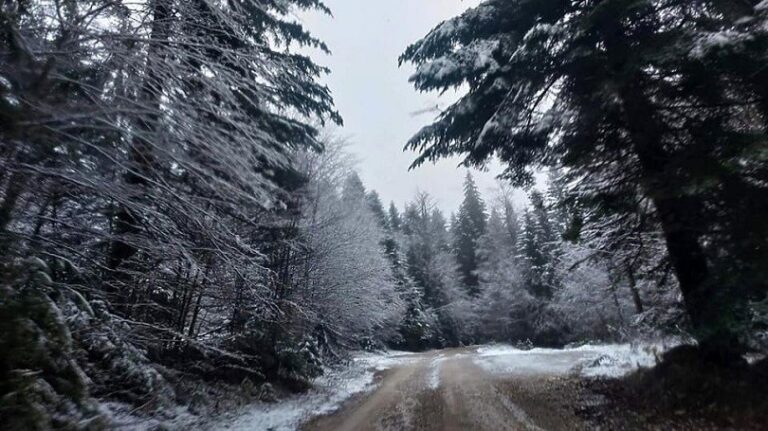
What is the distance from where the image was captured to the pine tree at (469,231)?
165 ft

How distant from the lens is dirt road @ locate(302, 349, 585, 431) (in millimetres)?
6547

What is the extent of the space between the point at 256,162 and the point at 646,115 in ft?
21.8

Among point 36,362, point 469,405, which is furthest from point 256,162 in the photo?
point 469,405

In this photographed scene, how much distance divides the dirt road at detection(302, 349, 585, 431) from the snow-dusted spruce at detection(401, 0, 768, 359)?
2.87 metres

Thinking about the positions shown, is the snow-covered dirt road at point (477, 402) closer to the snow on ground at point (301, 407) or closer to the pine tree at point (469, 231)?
the snow on ground at point (301, 407)

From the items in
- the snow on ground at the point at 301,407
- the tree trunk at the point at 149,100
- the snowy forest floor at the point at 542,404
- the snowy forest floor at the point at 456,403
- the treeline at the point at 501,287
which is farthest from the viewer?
the treeline at the point at 501,287

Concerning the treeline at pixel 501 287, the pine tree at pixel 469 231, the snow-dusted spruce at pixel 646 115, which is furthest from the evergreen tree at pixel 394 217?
the snow-dusted spruce at pixel 646 115

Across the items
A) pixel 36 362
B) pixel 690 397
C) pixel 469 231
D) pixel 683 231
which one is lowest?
pixel 690 397

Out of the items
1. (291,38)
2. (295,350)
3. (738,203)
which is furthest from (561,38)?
(295,350)

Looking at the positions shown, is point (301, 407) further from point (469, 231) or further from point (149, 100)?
point (469, 231)

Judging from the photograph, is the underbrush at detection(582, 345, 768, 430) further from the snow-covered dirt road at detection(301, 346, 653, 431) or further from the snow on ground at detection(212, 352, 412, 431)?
the snow on ground at detection(212, 352, 412, 431)

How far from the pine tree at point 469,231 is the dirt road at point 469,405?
3675 cm

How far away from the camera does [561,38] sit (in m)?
Answer: 7.14

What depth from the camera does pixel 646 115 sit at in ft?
22.6
